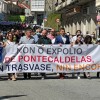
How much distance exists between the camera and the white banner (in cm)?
1720

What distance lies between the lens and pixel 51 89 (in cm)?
1402

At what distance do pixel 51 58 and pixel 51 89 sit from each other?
11.7 feet

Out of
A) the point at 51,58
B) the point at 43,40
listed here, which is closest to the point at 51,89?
the point at 51,58

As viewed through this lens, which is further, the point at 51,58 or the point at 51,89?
the point at 51,58

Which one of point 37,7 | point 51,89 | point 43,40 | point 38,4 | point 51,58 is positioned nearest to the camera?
point 51,89

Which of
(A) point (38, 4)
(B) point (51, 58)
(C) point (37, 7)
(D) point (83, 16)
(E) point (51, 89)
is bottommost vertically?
(E) point (51, 89)

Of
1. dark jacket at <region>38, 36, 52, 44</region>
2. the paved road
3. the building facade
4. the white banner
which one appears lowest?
the paved road

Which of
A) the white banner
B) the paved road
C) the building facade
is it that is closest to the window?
the building facade

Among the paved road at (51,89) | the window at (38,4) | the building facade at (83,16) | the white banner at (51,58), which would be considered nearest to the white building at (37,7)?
the window at (38,4)

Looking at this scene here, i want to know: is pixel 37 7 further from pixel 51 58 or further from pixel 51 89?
pixel 51 89

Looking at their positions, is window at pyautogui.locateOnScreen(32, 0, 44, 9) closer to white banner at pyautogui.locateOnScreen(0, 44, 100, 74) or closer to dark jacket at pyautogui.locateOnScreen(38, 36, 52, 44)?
dark jacket at pyautogui.locateOnScreen(38, 36, 52, 44)

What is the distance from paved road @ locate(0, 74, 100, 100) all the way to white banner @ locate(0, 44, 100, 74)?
0.49 metres

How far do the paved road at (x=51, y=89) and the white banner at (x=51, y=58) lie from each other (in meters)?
0.49

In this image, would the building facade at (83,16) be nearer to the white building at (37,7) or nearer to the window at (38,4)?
the window at (38,4)
